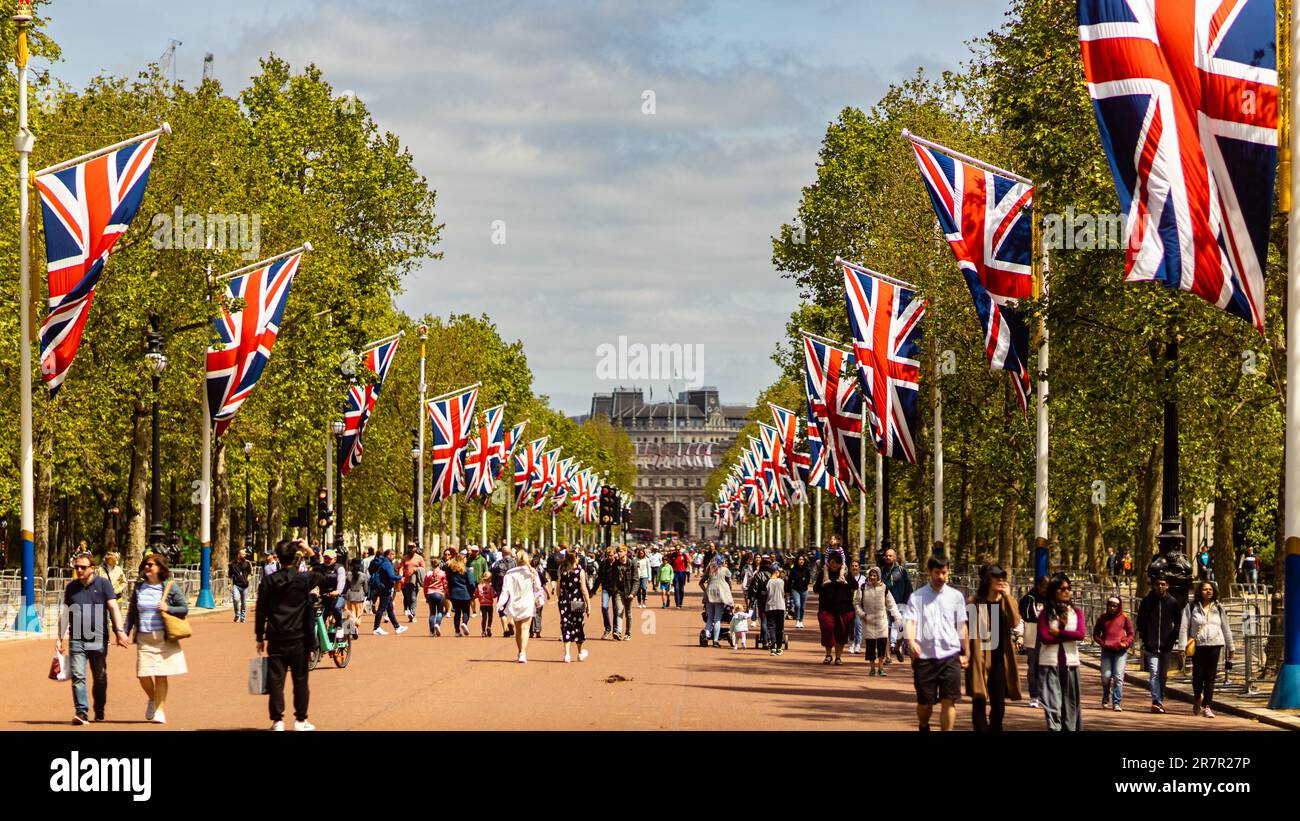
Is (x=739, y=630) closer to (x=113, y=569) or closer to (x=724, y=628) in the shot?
(x=724, y=628)

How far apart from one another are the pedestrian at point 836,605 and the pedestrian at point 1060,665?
10.8 meters

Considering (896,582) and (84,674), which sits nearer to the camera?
(84,674)

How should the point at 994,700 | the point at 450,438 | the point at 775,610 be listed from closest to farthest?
the point at 994,700 → the point at 775,610 → the point at 450,438

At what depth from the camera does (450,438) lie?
2221 inches

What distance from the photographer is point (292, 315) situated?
50.3 meters

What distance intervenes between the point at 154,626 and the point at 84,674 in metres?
1.09

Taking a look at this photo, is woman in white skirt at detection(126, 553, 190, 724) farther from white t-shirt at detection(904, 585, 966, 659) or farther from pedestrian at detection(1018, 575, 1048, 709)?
pedestrian at detection(1018, 575, 1048, 709)

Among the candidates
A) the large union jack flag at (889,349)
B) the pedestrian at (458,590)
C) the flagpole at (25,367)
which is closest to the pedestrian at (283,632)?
the flagpole at (25,367)

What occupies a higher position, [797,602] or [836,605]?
[836,605]

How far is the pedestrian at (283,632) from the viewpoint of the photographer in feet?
52.1

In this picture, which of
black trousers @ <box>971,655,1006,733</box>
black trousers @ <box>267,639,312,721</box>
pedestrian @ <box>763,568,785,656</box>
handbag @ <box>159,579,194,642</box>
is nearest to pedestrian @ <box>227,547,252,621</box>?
pedestrian @ <box>763,568,785,656</box>

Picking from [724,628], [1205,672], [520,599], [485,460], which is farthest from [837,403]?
[485,460]
